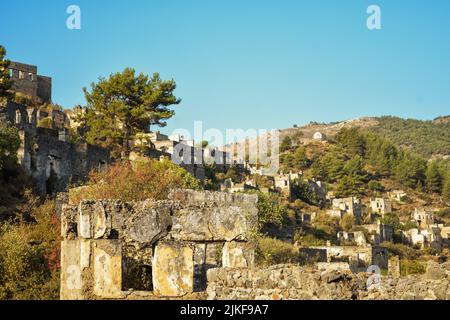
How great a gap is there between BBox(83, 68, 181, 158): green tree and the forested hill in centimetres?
11030

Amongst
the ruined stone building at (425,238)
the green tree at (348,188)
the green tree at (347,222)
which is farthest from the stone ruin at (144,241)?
the green tree at (348,188)

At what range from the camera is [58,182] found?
3525cm

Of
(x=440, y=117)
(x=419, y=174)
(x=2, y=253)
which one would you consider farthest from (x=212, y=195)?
(x=440, y=117)

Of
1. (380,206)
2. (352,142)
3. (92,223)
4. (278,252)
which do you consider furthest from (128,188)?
(352,142)

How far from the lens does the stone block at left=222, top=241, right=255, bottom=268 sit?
45.2 ft

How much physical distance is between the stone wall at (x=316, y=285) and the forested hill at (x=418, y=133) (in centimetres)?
13726

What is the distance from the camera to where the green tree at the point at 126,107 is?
40812 millimetres

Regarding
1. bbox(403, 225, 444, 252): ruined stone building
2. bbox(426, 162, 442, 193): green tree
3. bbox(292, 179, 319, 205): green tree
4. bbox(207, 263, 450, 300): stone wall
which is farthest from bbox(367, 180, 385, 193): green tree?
bbox(207, 263, 450, 300): stone wall

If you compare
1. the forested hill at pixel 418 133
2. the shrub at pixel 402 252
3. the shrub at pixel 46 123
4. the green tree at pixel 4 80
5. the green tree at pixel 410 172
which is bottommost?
the shrub at pixel 402 252

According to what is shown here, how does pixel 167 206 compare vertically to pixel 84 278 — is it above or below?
above

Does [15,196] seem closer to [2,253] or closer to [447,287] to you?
[2,253]

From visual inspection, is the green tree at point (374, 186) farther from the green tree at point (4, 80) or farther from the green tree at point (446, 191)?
the green tree at point (4, 80)

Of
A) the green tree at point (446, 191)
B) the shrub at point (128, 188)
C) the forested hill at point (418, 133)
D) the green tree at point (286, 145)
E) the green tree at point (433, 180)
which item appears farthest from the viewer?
the forested hill at point (418, 133)
